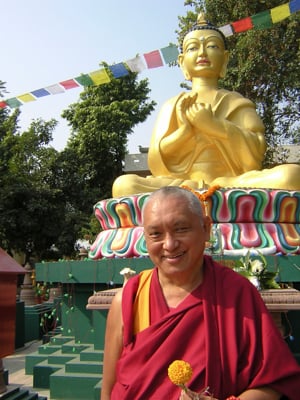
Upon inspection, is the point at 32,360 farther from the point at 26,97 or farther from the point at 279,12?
the point at 279,12

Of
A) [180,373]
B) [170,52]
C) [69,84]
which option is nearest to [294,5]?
[170,52]

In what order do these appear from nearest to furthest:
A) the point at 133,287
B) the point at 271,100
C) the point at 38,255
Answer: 1. the point at 133,287
2. the point at 271,100
3. the point at 38,255

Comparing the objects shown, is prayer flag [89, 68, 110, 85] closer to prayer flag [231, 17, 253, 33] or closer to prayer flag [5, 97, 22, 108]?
prayer flag [5, 97, 22, 108]

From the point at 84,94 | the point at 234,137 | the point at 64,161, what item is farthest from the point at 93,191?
the point at 234,137

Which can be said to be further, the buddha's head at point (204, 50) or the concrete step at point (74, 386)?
the buddha's head at point (204, 50)

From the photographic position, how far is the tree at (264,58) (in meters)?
13.3

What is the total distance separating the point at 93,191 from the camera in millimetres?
19688

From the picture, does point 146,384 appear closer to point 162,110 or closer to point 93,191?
point 162,110

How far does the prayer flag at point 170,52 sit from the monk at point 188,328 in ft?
25.7

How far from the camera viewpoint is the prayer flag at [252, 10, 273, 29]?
9117 mm

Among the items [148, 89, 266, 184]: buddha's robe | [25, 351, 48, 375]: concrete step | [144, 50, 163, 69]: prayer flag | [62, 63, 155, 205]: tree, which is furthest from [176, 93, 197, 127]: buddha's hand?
[62, 63, 155, 205]: tree

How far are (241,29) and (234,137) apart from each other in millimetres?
3197

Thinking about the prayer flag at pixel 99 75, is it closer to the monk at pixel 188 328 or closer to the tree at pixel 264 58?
the tree at pixel 264 58

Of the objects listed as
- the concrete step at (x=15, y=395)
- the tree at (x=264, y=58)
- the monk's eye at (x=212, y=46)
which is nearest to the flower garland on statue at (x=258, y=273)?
the concrete step at (x=15, y=395)
